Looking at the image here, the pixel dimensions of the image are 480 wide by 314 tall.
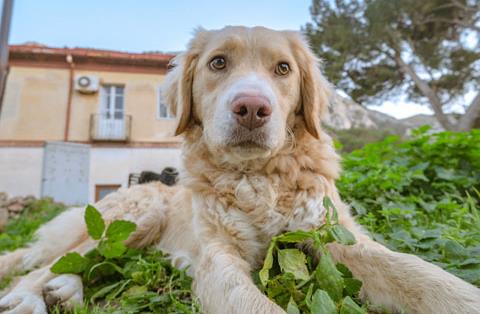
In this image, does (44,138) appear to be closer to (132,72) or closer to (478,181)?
(132,72)

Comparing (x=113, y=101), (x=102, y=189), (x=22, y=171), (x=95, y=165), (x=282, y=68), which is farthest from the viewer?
(x=113, y=101)

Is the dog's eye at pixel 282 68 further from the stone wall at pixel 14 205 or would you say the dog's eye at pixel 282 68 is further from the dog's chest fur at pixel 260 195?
the stone wall at pixel 14 205

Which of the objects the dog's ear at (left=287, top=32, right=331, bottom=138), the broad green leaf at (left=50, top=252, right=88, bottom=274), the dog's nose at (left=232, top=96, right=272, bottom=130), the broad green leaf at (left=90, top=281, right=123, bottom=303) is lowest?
the broad green leaf at (left=90, top=281, right=123, bottom=303)

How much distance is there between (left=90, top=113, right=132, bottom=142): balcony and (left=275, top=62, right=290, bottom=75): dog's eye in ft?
47.7

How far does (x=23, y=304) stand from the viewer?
1938 mm

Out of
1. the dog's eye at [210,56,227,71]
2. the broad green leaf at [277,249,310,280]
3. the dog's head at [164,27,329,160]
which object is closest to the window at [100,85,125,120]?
the dog's head at [164,27,329,160]

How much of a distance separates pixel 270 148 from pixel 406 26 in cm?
1344

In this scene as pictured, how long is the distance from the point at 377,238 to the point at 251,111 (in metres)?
1.30

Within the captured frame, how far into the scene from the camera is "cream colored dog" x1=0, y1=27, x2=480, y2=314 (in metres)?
1.58

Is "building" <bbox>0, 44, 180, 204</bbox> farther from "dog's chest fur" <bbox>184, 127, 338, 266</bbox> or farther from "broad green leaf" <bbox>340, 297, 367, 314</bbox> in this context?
"broad green leaf" <bbox>340, 297, 367, 314</bbox>

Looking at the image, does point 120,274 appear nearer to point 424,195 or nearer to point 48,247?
point 48,247

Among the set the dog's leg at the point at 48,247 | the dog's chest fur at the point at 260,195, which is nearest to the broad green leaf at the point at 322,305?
the dog's chest fur at the point at 260,195

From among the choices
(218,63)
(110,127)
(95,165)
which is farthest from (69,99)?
(218,63)

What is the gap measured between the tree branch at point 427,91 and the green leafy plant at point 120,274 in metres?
11.6
